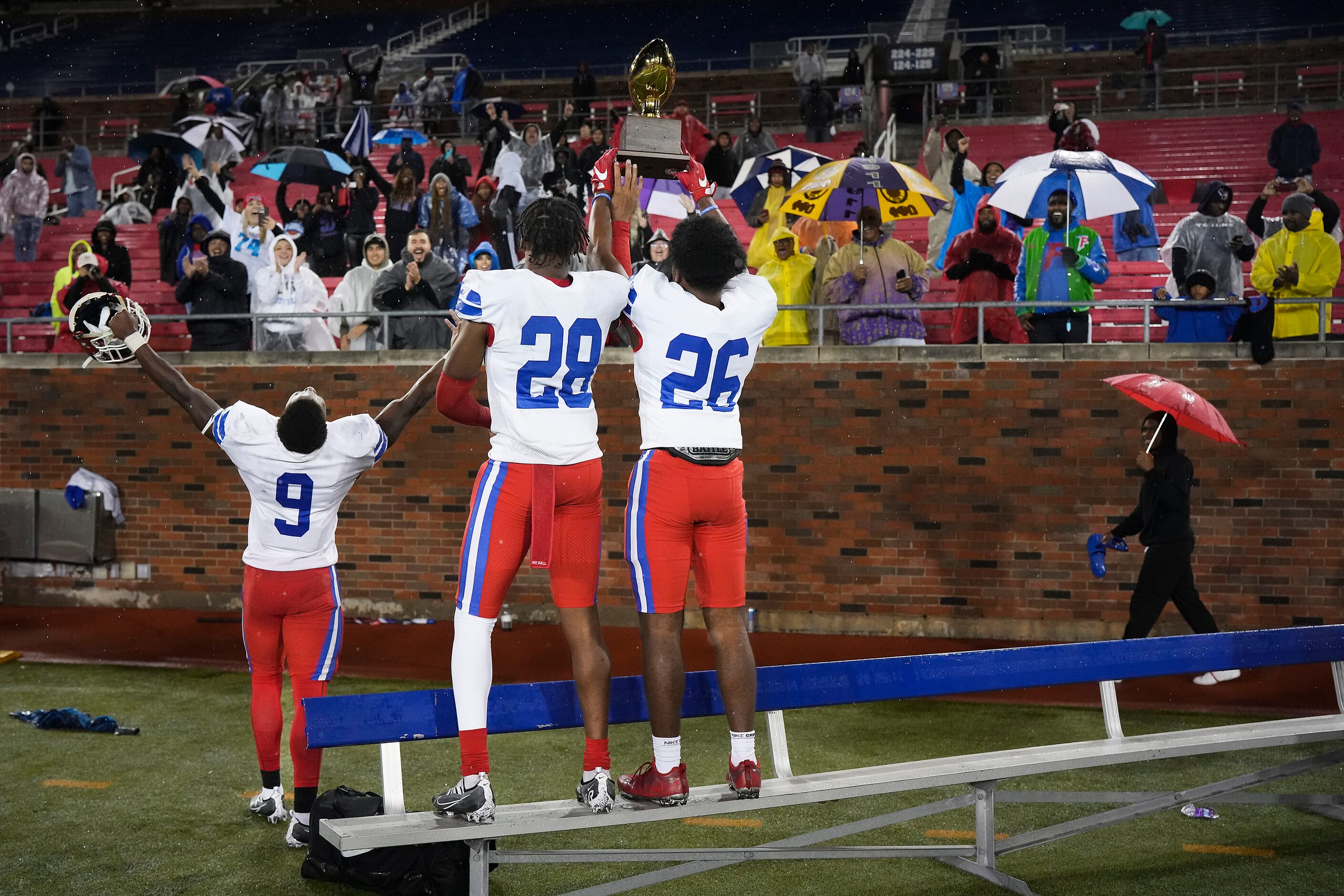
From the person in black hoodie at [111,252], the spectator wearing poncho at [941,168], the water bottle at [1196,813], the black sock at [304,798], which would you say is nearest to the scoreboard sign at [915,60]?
the spectator wearing poncho at [941,168]

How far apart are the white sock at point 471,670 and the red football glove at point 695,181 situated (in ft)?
5.72

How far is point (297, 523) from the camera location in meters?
5.51

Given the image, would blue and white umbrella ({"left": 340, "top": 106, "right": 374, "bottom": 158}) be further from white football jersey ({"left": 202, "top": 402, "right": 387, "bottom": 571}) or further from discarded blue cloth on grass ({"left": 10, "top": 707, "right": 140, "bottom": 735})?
white football jersey ({"left": 202, "top": 402, "right": 387, "bottom": 571})

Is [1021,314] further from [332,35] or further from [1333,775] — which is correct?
[332,35]

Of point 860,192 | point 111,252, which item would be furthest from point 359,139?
point 860,192

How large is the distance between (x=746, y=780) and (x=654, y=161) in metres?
2.23

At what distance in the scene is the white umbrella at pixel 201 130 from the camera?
51.2 feet

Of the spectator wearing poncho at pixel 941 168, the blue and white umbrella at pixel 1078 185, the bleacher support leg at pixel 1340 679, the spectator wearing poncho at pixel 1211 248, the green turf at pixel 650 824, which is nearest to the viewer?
the green turf at pixel 650 824

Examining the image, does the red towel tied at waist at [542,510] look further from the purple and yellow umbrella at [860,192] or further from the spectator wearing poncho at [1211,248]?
the spectator wearing poncho at [1211,248]

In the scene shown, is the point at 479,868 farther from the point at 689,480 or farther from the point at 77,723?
the point at 77,723

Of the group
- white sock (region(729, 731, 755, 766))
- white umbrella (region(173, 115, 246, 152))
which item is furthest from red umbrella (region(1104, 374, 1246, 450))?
white umbrella (region(173, 115, 246, 152))

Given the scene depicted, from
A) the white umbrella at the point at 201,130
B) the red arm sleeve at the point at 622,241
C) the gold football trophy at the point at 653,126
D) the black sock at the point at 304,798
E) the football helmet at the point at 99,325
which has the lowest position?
the black sock at the point at 304,798

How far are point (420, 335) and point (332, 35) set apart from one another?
23.2 meters

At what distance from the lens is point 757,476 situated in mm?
10367
